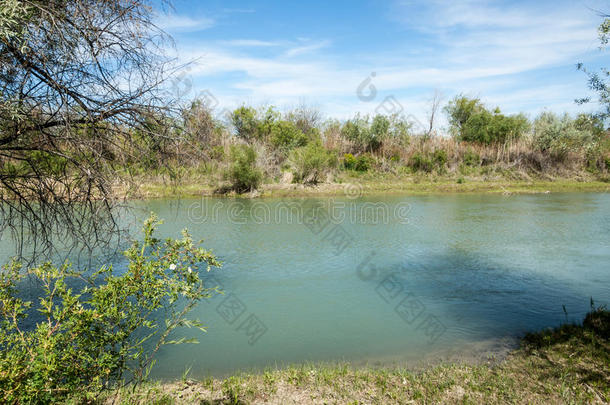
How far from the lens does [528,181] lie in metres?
36.4

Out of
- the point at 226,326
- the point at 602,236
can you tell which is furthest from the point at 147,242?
the point at 602,236

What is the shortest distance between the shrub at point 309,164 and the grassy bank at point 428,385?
26855 millimetres

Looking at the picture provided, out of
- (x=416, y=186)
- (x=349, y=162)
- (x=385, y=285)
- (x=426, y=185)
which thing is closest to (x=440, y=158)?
(x=426, y=185)

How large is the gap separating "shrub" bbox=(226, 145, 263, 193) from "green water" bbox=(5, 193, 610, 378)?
9.31 m

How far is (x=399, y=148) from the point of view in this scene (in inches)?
1610

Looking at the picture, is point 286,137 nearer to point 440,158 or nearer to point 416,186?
point 416,186

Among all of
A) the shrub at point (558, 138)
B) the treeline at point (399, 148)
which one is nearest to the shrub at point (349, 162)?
the treeline at point (399, 148)

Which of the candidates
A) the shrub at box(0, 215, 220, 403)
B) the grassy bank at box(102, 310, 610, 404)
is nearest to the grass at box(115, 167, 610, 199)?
→ the grassy bank at box(102, 310, 610, 404)

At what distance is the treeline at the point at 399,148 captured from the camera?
31.4 meters

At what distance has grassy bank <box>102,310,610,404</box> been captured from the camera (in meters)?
4.55

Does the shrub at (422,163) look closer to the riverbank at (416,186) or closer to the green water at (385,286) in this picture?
the riverbank at (416,186)

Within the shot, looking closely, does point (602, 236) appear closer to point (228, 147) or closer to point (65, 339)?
point (65, 339)

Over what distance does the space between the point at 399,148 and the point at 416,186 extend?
7.49 m

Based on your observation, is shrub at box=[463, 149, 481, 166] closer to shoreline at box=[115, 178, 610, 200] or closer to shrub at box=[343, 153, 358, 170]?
shoreline at box=[115, 178, 610, 200]
